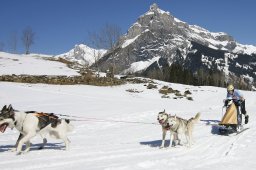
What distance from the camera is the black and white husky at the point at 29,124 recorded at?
8.94 m

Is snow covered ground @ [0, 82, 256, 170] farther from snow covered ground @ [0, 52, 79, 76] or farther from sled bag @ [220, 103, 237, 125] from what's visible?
snow covered ground @ [0, 52, 79, 76]

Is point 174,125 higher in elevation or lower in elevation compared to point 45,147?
higher

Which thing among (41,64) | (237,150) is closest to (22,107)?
(237,150)

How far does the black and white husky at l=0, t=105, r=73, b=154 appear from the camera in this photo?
894cm

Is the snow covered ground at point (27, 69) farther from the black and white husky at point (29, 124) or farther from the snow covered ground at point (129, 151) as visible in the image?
the black and white husky at point (29, 124)

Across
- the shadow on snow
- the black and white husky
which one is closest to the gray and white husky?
the black and white husky

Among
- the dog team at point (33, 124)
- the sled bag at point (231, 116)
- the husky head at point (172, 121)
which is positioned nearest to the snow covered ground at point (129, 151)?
the dog team at point (33, 124)

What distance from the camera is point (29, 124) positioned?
906 cm

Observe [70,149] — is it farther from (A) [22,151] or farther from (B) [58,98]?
(B) [58,98]

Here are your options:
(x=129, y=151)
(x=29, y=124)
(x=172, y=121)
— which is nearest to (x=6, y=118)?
(x=29, y=124)

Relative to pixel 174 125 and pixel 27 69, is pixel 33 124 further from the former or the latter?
pixel 27 69

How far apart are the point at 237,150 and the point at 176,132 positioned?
5.77 feet

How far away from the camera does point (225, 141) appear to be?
11742 millimetres

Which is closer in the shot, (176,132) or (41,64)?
(176,132)
